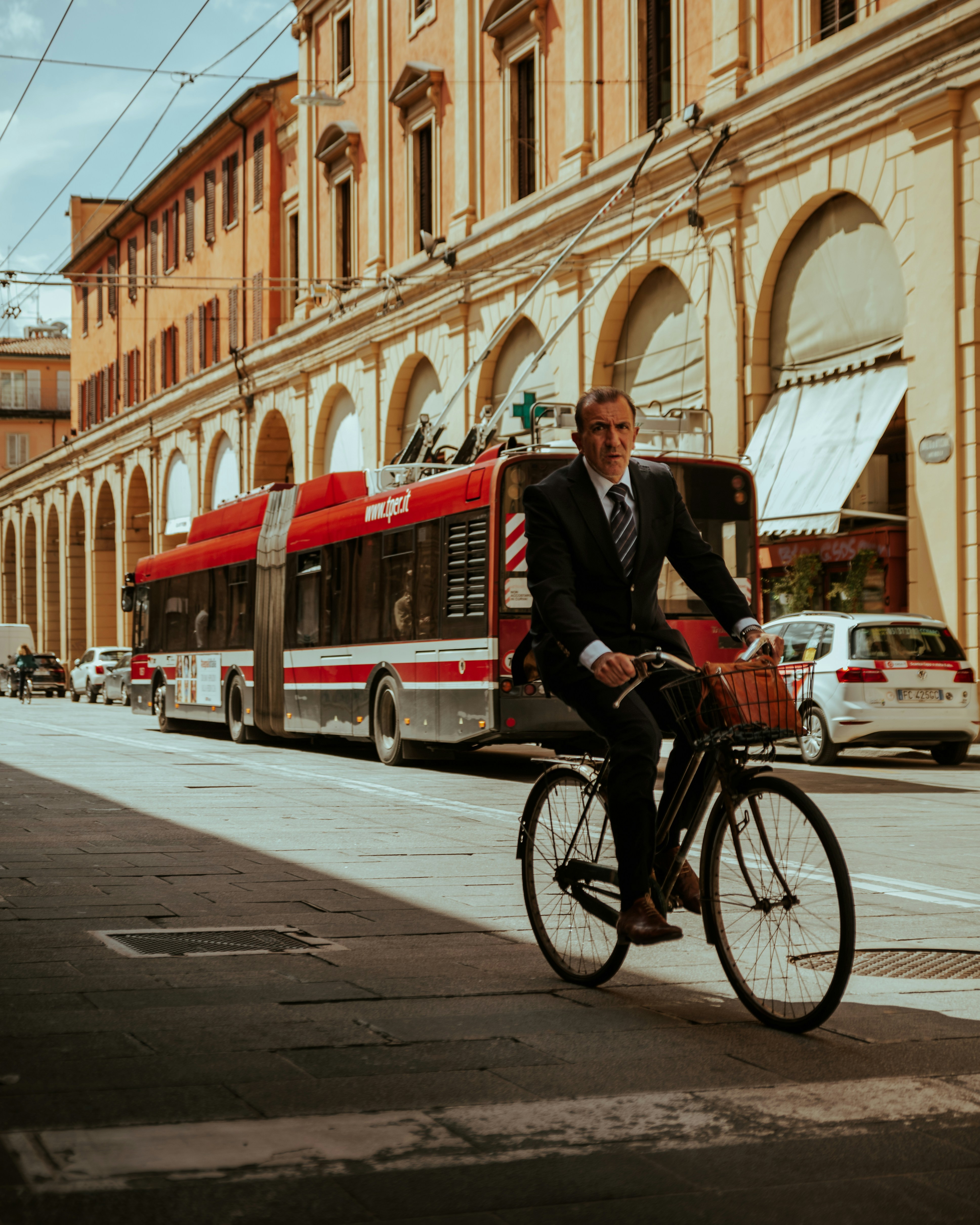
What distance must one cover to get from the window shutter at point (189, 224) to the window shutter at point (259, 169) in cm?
552

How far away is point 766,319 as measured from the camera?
24750mm

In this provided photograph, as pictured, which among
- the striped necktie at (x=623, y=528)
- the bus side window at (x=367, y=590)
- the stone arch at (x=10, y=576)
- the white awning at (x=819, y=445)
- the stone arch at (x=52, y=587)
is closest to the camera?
the striped necktie at (x=623, y=528)

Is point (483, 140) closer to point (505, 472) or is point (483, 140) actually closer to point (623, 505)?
point (505, 472)

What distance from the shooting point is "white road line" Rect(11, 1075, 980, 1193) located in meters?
3.55

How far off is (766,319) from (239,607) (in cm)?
877

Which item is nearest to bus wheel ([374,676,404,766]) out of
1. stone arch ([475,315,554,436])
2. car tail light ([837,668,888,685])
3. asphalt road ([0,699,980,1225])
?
car tail light ([837,668,888,685])

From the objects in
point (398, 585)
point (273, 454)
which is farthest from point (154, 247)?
point (398, 585)

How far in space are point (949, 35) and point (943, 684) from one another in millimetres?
8636

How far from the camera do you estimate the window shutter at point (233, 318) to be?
46.5 meters

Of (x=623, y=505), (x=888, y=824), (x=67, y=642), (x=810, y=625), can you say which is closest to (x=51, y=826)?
(x=888, y=824)

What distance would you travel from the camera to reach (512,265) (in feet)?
102

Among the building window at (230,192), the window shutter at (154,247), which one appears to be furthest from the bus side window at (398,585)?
the window shutter at (154,247)

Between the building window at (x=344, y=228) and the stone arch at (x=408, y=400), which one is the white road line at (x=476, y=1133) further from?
the building window at (x=344, y=228)

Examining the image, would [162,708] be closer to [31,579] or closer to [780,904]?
[780,904]
